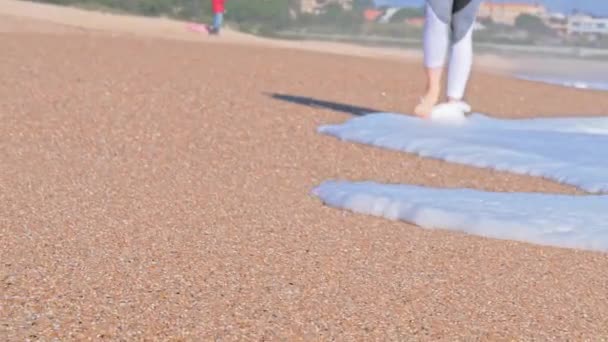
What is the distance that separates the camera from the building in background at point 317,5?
2605 cm

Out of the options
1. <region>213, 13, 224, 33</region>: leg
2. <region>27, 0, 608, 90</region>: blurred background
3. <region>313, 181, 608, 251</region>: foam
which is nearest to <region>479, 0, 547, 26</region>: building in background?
<region>27, 0, 608, 90</region>: blurred background

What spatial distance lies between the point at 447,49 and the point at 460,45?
6cm

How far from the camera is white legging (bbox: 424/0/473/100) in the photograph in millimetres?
5500

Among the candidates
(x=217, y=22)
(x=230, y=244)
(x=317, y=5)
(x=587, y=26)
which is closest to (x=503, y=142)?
(x=230, y=244)

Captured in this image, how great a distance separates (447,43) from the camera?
18.1 ft

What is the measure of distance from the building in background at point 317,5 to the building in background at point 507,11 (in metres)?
2.70

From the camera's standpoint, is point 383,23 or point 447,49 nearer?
point 447,49

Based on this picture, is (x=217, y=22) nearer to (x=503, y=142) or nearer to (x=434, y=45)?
(x=434, y=45)

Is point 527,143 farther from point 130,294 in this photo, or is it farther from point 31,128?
point 130,294

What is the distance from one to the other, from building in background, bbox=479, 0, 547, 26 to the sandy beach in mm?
20818

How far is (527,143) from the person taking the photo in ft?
16.7

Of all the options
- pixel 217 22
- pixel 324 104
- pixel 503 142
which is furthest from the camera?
pixel 217 22

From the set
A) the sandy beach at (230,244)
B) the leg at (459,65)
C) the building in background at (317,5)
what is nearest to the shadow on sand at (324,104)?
the sandy beach at (230,244)

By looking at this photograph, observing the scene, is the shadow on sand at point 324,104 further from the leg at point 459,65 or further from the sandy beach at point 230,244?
the leg at point 459,65
